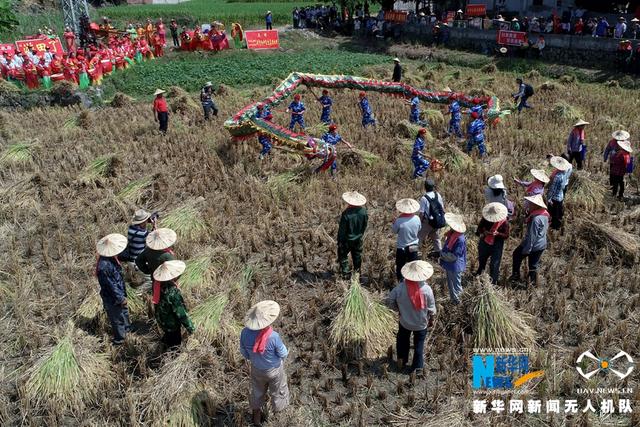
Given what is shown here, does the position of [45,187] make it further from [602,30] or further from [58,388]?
[602,30]

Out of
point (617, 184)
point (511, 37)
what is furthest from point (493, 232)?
point (511, 37)

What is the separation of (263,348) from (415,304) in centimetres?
168

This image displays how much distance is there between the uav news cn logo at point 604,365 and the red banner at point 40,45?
23.2m

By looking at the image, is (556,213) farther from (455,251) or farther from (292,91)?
(292,91)

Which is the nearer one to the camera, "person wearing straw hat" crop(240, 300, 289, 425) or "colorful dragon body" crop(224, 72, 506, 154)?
"person wearing straw hat" crop(240, 300, 289, 425)

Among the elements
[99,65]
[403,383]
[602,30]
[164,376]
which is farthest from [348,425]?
[602,30]

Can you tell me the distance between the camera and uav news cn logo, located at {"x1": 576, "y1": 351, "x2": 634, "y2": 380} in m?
5.65

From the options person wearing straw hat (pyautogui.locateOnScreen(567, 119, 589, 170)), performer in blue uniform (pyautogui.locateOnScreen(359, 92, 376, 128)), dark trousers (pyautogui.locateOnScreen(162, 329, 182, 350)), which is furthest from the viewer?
performer in blue uniform (pyautogui.locateOnScreen(359, 92, 376, 128))

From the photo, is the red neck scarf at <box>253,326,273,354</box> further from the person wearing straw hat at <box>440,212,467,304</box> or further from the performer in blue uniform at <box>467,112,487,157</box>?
the performer in blue uniform at <box>467,112,487,157</box>

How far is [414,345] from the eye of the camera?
5625mm

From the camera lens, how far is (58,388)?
5.46 meters

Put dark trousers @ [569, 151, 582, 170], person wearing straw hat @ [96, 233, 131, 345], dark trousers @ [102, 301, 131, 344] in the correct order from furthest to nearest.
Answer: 1. dark trousers @ [569, 151, 582, 170]
2. dark trousers @ [102, 301, 131, 344]
3. person wearing straw hat @ [96, 233, 131, 345]

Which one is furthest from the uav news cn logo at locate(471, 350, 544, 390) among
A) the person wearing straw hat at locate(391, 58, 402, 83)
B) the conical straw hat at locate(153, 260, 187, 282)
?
the person wearing straw hat at locate(391, 58, 402, 83)

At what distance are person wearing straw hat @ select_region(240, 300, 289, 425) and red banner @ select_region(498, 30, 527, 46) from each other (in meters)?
23.9
